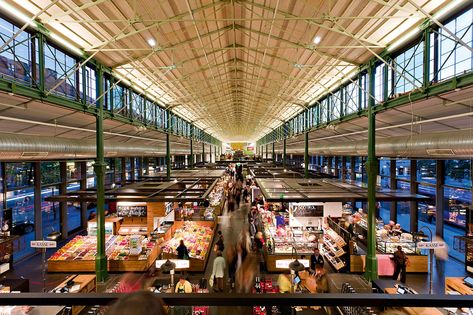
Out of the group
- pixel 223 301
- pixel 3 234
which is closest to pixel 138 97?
pixel 3 234

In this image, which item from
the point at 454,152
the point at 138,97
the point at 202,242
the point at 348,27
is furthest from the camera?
the point at 138,97

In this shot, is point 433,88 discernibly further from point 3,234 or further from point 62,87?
point 3,234

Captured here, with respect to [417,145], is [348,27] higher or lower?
higher

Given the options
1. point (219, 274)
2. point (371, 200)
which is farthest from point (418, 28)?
point (219, 274)

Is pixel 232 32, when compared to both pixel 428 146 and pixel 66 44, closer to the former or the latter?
pixel 66 44

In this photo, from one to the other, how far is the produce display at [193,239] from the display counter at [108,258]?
0.87 metres

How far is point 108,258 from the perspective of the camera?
1207 cm

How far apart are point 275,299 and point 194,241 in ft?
42.6

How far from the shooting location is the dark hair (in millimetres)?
861

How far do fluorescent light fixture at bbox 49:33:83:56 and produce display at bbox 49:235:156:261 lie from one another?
8214mm

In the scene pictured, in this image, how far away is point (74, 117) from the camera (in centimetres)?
1071

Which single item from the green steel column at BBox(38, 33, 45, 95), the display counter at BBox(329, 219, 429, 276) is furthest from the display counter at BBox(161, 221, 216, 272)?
the green steel column at BBox(38, 33, 45, 95)

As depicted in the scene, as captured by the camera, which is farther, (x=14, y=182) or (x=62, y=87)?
(x=14, y=182)

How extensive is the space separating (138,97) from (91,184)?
24.9ft
